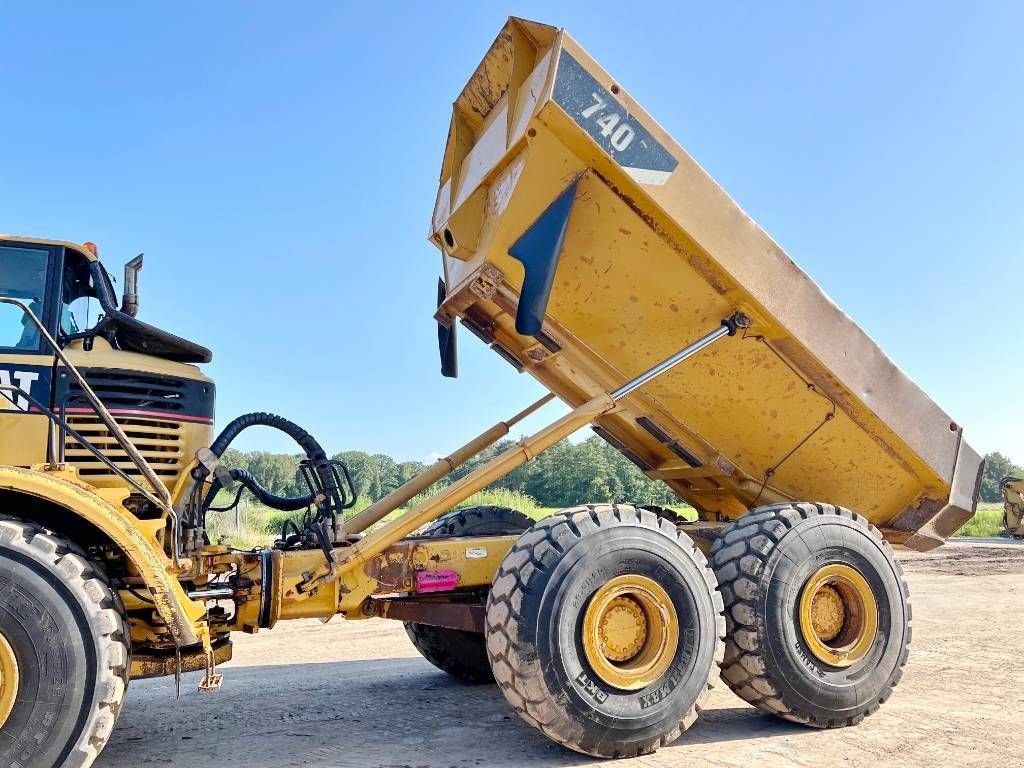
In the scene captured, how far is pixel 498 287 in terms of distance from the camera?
472 cm

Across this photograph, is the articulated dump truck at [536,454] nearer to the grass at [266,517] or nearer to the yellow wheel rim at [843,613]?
the yellow wheel rim at [843,613]

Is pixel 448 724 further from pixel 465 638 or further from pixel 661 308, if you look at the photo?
pixel 661 308

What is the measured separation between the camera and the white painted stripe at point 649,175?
4.23 m

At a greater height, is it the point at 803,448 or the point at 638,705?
the point at 803,448

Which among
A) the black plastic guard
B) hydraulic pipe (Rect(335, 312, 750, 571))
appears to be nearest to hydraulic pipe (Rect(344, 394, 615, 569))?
hydraulic pipe (Rect(335, 312, 750, 571))

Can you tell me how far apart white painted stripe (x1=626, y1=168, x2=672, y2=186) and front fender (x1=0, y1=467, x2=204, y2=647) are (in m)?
2.92

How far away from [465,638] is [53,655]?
3065 mm

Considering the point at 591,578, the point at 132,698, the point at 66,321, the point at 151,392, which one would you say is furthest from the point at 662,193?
the point at 132,698

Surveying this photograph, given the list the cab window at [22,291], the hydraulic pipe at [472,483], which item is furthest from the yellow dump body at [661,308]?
the cab window at [22,291]

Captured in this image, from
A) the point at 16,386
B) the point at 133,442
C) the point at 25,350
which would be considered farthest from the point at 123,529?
the point at 25,350

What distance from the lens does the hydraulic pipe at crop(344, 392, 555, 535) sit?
5426 mm

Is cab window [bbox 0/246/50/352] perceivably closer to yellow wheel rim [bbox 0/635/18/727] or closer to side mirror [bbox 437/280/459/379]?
yellow wheel rim [bbox 0/635/18/727]

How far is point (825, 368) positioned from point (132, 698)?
4.89 meters

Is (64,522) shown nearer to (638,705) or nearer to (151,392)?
(151,392)
